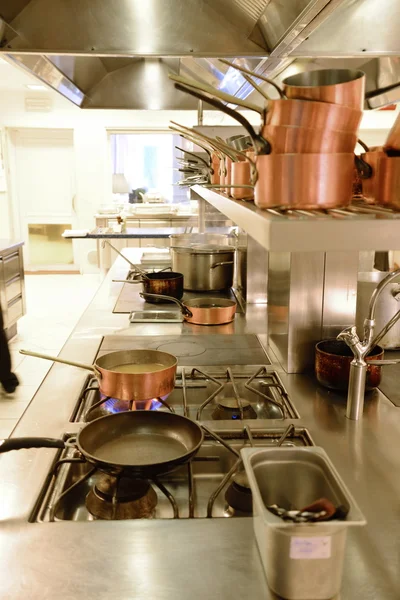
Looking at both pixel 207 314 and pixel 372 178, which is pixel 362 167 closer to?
pixel 372 178

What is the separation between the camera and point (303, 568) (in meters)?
0.77

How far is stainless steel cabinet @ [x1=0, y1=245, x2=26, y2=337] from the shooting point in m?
4.92

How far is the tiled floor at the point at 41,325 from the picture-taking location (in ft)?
12.6

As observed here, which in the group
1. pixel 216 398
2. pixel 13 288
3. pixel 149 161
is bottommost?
pixel 13 288

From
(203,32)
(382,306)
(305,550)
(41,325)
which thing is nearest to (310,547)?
(305,550)

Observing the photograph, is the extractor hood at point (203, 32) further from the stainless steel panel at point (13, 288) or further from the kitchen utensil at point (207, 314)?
the stainless steel panel at point (13, 288)

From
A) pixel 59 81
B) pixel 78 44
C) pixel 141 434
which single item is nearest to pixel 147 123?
pixel 59 81

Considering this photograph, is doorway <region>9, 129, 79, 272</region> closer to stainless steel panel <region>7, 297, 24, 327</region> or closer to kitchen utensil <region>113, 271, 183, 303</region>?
stainless steel panel <region>7, 297, 24, 327</region>

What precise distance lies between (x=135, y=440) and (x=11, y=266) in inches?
170

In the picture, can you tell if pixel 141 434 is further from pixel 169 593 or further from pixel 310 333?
pixel 310 333

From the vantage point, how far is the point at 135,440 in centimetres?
124

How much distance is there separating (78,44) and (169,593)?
57.1 inches

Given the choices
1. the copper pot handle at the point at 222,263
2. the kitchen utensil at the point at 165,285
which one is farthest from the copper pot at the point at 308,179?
the copper pot handle at the point at 222,263

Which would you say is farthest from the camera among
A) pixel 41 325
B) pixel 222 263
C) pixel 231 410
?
pixel 41 325
